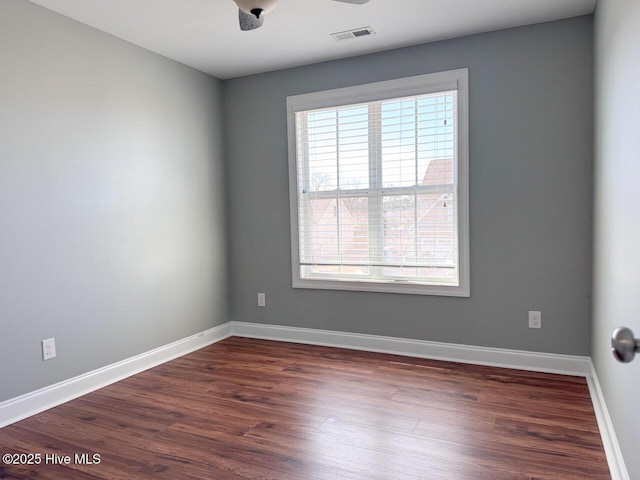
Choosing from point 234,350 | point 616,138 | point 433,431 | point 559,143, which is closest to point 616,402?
point 433,431

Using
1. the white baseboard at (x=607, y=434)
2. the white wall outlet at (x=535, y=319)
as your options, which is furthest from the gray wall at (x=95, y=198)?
the white baseboard at (x=607, y=434)

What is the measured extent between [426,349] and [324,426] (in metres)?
1.38

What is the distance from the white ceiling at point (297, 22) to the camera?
279 cm

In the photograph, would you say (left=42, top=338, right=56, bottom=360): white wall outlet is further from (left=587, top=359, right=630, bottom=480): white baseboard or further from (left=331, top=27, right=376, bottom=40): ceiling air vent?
(left=587, top=359, right=630, bottom=480): white baseboard

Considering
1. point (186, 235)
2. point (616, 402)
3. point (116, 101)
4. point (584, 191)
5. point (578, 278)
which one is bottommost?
point (616, 402)

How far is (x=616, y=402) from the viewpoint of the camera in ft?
6.70

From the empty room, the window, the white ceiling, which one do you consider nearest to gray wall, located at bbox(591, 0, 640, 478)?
the empty room

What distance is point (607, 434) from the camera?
7.20ft

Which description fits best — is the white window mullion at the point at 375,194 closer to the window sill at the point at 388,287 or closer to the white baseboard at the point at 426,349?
the window sill at the point at 388,287

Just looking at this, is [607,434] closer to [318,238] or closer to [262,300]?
[318,238]

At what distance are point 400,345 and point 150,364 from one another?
190 centimetres

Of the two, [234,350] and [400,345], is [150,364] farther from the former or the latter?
[400,345]

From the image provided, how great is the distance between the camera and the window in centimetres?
343

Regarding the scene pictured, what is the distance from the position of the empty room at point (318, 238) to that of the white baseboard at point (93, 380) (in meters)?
0.02
